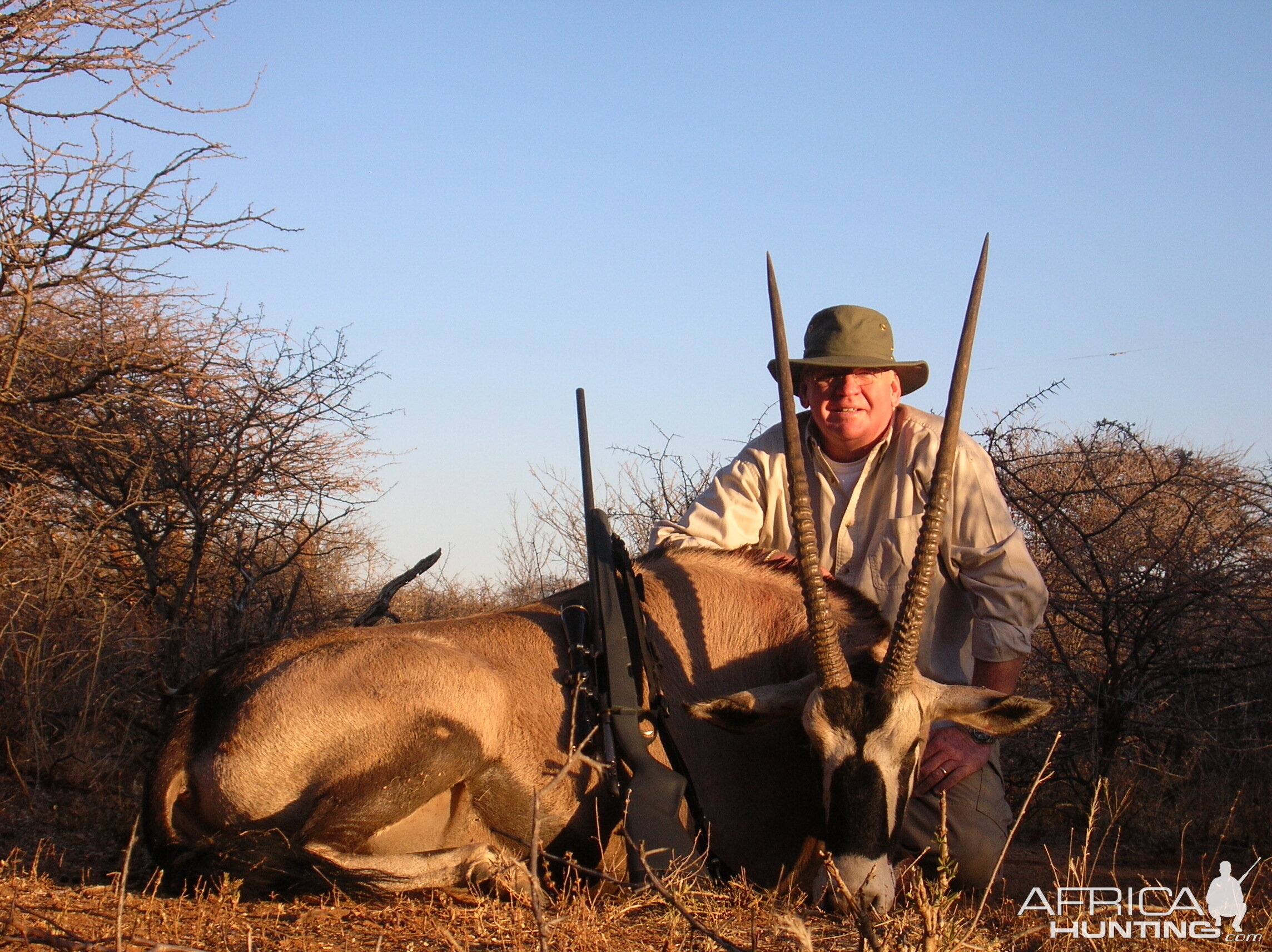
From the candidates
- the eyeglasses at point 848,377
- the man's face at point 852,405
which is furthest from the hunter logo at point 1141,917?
the eyeglasses at point 848,377

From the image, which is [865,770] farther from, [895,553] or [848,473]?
[848,473]

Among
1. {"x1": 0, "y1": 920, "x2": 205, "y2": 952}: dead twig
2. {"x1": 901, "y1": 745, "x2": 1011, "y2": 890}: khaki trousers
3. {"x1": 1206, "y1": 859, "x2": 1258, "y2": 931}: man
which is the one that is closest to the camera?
{"x1": 0, "y1": 920, "x2": 205, "y2": 952}: dead twig

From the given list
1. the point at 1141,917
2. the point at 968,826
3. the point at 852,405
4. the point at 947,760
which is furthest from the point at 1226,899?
the point at 852,405

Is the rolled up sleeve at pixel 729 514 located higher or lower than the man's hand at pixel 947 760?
higher

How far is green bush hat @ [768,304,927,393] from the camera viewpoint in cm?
482

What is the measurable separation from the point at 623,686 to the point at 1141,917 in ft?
5.75

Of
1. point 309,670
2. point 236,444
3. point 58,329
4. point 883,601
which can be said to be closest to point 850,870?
point 883,601

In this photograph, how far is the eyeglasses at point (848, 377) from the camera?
16.0ft

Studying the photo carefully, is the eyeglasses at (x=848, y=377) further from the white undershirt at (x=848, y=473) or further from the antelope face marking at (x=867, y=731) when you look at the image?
the antelope face marking at (x=867, y=731)

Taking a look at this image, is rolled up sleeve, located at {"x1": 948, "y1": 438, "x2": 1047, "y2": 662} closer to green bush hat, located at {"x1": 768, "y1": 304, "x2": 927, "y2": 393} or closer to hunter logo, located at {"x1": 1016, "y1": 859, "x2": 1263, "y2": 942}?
green bush hat, located at {"x1": 768, "y1": 304, "x2": 927, "y2": 393}

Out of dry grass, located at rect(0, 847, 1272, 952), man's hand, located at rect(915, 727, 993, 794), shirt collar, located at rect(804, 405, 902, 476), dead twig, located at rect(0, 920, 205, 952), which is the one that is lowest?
dry grass, located at rect(0, 847, 1272, 952)

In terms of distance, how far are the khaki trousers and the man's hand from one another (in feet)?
0.26

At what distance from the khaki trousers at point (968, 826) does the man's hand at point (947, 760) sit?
81 millimetres

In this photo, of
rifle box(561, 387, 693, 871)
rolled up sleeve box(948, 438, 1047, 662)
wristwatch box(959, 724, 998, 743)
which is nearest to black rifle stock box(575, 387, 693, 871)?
rifle box(561, 387, 693, 871)
